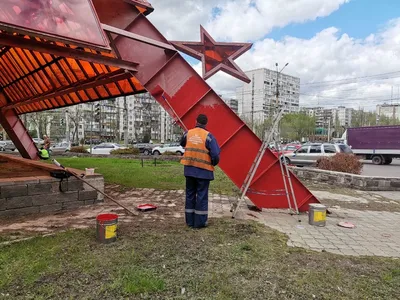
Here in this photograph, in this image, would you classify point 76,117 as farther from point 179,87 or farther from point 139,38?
point 139,38

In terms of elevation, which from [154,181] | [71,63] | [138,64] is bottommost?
[154,181]

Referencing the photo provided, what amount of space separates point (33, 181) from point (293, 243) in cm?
527

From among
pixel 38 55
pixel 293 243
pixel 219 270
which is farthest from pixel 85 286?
pixel 38 55

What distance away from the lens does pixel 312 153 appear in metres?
18.8

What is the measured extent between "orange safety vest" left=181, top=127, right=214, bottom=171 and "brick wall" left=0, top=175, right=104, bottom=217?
2.98 metres

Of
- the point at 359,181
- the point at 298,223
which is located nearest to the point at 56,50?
the point at 298,223

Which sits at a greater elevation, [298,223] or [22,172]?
[22,172]

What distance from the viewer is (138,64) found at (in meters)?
6.17

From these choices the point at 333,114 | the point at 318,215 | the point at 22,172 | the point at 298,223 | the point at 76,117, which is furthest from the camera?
the point at 333,114

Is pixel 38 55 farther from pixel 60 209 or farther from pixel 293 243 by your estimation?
pixel 293 243

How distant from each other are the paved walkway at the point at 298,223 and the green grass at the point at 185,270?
1.63ft

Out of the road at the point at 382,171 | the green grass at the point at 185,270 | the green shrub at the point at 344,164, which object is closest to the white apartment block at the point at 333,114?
the road at the point at 382,171

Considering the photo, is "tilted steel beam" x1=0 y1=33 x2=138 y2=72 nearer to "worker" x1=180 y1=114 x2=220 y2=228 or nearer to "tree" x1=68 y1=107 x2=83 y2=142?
"worker" x1=180 y1=114 x2=220 y2=228

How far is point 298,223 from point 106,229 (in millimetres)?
3710
